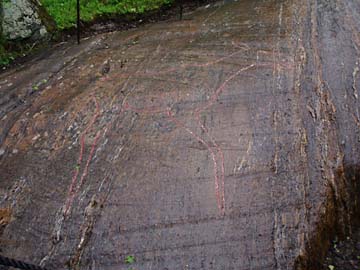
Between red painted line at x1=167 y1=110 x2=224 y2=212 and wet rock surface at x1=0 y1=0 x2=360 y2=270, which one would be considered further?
red painted line at x1=167 y1=110 x2=224 y2=212

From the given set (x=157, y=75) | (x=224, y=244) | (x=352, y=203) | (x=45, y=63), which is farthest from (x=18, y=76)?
(x=352, y=203)

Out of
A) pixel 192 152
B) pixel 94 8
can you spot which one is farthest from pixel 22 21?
pixel 192 152

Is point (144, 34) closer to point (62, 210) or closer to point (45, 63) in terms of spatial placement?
point (45, 63)

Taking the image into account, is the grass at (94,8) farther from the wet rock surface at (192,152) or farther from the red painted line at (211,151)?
the red painted line at (211,151)

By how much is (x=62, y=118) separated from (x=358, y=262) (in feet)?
8.46

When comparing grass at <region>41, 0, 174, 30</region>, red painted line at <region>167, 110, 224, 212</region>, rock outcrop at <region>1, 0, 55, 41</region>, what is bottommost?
red painted line at <region>167, 110, 224, 212</region>

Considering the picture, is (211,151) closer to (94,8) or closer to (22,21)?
(22,21)

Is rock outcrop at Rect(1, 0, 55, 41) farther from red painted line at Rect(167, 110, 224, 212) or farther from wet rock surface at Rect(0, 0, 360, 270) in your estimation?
red painted line at Rect(167, 110, 224, 212)

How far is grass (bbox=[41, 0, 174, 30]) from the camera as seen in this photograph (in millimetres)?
6191

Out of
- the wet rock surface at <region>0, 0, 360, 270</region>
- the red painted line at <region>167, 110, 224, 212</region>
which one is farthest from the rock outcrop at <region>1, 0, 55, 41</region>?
the red painted line at <region>167, 110, 224, 212</region>

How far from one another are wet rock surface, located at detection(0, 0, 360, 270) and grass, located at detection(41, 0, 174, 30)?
1856 mm

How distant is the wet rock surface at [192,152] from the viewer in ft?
9.61

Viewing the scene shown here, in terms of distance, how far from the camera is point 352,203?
3.46 meters

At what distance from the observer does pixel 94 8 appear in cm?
648
